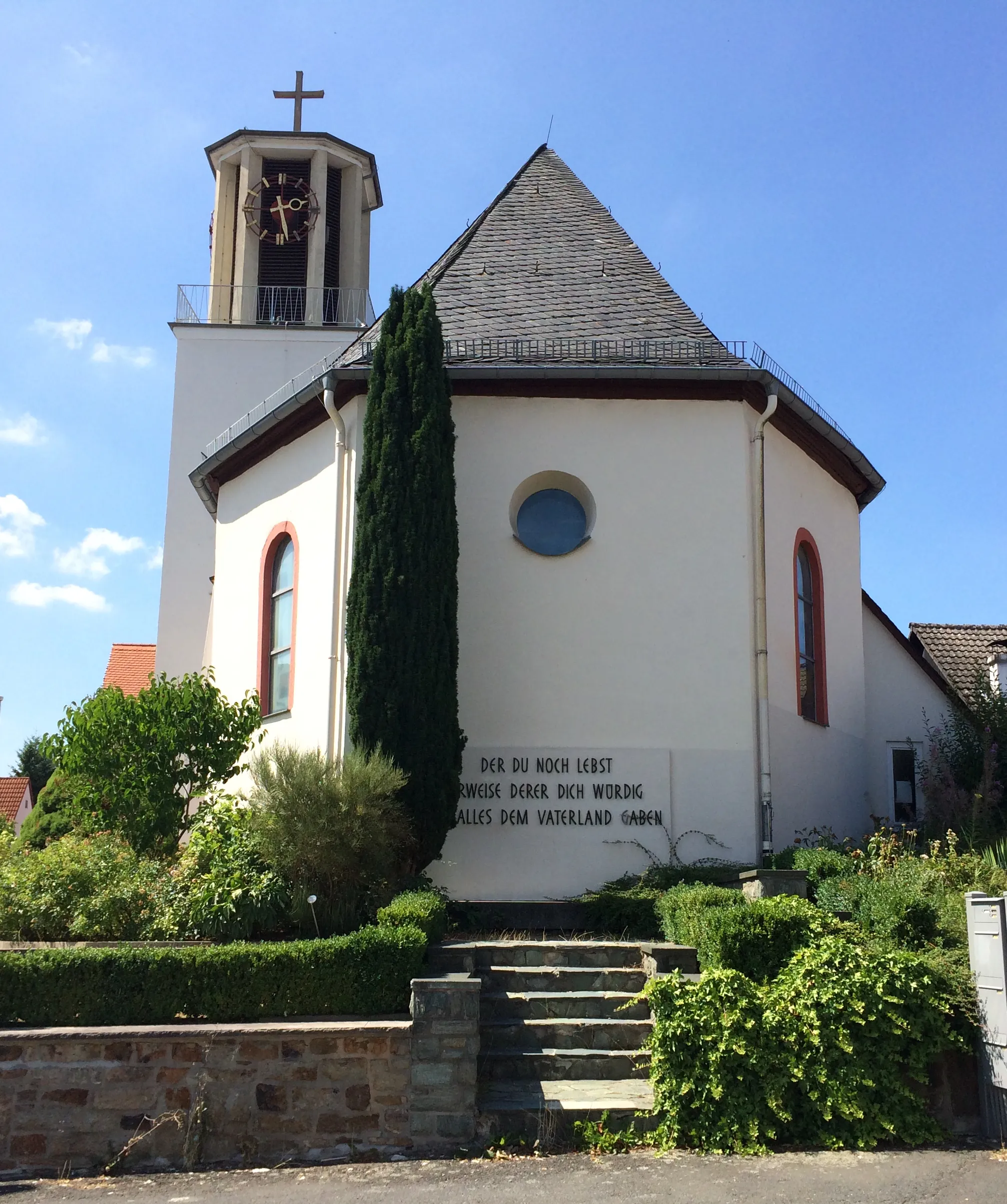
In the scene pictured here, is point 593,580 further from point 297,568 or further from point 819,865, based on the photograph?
point 819,865

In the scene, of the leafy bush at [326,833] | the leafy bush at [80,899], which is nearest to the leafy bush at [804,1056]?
the leafy bush at [326,833]

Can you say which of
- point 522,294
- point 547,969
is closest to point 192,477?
point 522,294

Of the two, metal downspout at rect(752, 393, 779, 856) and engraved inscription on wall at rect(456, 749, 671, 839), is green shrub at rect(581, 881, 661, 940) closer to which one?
engraved inscription on wall at rect(456, 749, 671, 839)

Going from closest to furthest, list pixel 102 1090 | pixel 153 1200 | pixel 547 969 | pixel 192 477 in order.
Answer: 1. pixel 153 1200
2. pixel 102 1090
3. pixel 547 969
4. pixel 192 477

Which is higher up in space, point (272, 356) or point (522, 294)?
point (272, 356)

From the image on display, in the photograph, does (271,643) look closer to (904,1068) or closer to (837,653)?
(837,653)

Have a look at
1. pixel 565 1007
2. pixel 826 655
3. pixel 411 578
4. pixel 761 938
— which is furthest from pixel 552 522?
pixel 761 938

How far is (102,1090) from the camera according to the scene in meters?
8.08

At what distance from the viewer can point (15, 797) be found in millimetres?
45156

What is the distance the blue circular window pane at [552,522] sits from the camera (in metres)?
13.7

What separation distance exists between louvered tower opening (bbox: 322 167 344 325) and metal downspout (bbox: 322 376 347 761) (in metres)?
12.2

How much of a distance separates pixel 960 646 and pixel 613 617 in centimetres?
886

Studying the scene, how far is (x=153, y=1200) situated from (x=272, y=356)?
1882 cm

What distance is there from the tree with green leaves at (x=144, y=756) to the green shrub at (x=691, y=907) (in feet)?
15.7
